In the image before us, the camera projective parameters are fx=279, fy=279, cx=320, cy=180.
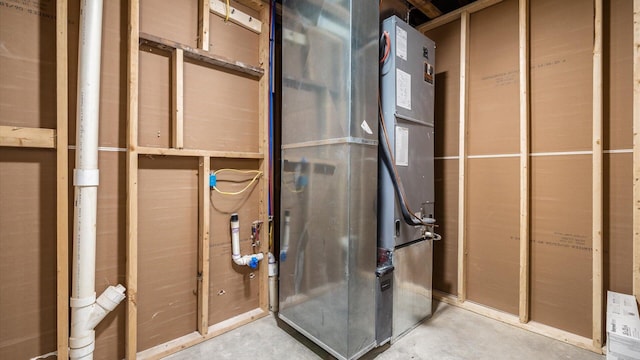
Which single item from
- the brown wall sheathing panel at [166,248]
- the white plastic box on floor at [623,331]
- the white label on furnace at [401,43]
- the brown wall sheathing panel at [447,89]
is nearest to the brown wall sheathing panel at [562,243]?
the white plastic box on floor at [623,331]

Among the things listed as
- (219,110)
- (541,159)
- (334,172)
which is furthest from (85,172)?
(541,159)

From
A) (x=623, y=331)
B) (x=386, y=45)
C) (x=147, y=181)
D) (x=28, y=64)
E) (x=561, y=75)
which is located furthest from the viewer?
(x=561, y=75)

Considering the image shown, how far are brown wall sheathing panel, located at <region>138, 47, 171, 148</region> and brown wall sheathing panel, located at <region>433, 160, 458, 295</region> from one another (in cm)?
229

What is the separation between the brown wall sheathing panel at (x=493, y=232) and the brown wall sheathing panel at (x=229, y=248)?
180 centimetres

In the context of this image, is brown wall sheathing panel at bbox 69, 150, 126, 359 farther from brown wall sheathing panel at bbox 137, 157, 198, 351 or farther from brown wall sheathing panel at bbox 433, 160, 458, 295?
brown wall sheathing panel at bbox 433, 160, 458, 295

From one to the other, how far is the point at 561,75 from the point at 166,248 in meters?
2.99

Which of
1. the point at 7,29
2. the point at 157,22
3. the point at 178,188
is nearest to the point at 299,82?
the point at 157,22

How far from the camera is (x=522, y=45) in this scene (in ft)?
6.92

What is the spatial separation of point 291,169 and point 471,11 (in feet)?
6.80

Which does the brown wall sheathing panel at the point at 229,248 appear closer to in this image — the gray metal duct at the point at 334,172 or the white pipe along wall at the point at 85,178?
the gray metal duct at the point at 334,172

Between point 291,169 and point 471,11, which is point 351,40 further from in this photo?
point 471,11

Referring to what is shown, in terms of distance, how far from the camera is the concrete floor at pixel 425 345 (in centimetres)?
176

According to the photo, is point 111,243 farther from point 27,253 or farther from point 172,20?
point 172,20

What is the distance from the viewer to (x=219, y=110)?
2021 millimetres
